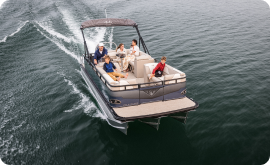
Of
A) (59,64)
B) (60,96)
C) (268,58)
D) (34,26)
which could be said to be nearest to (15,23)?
(34,26)

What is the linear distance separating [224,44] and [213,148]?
1083cm

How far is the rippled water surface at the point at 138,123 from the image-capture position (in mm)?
5867

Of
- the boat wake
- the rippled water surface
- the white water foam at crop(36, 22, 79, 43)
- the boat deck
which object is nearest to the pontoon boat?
the boat deck

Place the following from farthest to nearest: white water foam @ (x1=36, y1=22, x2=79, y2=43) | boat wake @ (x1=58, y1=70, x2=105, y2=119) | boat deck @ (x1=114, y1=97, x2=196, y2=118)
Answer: white water foam @ (x1=36, y1=22, x2=79, y2=43)
boat wake @ (x1=58, y1=70, x2=105, y2=119)
boat deck @ (x1=114, y1=97, x2=196, y2=118)

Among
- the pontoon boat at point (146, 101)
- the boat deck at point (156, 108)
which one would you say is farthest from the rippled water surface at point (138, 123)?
the boat deck at point (156, 108)

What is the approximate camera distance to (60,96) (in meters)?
8.90

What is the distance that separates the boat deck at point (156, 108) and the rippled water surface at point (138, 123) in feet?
3.36

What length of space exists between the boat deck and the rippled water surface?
3.36ft

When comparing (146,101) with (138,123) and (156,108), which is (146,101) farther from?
(138,123)

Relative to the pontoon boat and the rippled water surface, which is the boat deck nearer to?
the pontoon boat

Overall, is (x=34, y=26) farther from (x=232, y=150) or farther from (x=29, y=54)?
(x=232, y=150)

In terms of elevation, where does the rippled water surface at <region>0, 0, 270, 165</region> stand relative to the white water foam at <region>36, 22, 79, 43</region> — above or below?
below

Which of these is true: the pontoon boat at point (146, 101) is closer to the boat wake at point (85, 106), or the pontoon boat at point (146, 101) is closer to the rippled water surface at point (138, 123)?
the rippled water surface at point (138, 123)

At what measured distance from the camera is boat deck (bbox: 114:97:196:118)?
19.1 ft
